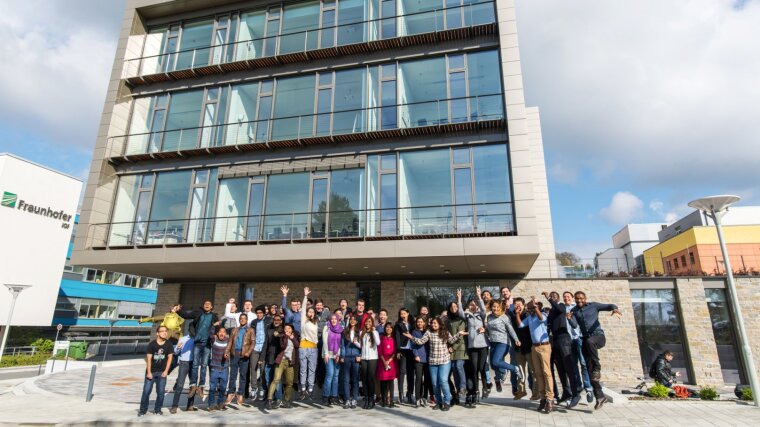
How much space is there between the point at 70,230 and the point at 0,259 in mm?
5661

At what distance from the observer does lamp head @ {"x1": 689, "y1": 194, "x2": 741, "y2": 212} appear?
8812mm

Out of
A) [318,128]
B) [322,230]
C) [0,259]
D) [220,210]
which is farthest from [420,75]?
[0,259]

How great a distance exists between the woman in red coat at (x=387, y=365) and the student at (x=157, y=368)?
3.85 meters

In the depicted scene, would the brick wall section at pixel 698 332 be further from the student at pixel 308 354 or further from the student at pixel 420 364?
the student at pixel 308 354

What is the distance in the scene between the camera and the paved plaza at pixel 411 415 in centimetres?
618

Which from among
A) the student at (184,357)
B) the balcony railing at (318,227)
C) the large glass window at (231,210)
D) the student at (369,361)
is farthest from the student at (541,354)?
the large glass window at (231,210)

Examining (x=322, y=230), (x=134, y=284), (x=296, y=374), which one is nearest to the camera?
(x=296, y=374)

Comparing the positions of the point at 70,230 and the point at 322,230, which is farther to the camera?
the point at 70,230

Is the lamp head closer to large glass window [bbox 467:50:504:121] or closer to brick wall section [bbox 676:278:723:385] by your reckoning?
large glass window [bbox 467:50:504:121]

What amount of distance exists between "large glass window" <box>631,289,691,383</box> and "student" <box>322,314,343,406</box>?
12.1 meters

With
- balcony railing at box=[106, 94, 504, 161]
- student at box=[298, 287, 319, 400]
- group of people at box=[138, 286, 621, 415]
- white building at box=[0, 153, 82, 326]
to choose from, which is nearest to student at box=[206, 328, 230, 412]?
group of people at box=[138, 286, 621, 415]

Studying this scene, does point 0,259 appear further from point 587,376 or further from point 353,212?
point 587,376

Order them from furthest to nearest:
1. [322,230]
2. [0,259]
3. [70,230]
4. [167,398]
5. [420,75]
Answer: [70,230]
[0,259]
[420,75]
[322,230]
[167,398]

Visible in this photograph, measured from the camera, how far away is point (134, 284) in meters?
46.7
